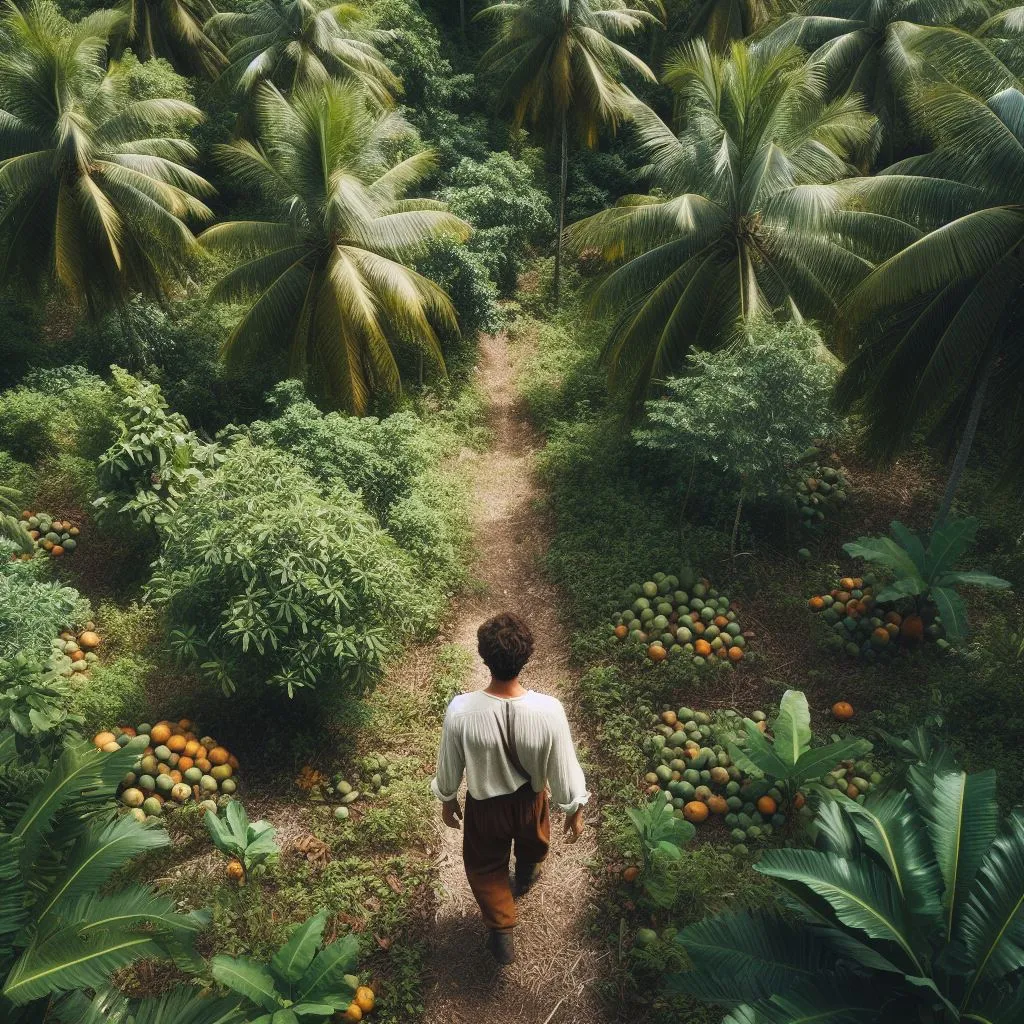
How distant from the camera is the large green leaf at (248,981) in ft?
15.1

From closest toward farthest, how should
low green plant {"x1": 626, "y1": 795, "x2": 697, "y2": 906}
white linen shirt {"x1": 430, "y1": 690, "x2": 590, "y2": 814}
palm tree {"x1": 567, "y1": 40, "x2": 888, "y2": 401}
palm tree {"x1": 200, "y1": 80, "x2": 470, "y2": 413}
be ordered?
1. white linen shirt {"x1": 430, "y1": 690, "x2": 590, "y2": 814}
2. low green plant {"x1": 626, "y1": 795, "x2": 697, "y2": 906}
3. palm tree {"x1": 567, "y1": 40, "x2": 888, "y2": 401}
4. palm tree {"x1": 200, "y1": 80, "x2": 470, "y2": 413}

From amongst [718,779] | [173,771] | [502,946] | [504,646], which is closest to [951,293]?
[718,779]

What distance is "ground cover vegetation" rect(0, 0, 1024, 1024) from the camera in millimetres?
4625

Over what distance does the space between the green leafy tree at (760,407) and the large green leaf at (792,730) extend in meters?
2.95

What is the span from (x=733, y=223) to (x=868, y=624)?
220 inches

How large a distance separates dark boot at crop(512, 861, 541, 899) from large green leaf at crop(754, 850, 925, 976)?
2.01 m

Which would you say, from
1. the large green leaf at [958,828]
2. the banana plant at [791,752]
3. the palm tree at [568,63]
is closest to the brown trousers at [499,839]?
the banana plant at [791,752]

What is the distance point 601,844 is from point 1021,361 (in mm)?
6849

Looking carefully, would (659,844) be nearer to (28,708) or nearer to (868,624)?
(868,624)

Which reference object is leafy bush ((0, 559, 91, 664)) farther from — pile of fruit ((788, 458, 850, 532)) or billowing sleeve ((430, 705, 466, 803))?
pile of fruit ((788, 458, 850, 532))

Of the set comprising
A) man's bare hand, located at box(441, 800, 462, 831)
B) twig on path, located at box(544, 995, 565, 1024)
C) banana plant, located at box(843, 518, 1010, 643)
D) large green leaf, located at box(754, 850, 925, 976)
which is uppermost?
large green leaf, located at box(754, 850, 925, 976)

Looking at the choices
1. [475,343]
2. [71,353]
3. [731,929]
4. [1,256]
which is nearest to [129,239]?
[1,256]

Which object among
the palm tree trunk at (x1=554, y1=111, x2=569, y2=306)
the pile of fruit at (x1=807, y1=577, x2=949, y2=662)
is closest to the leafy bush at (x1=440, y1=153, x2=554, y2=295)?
the palm tree trunk at (x1=554, y1=111, x2=569, y2=306)

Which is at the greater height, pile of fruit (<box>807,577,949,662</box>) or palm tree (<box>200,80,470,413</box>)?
palm tree (<box>200,80,470,413</box>)
